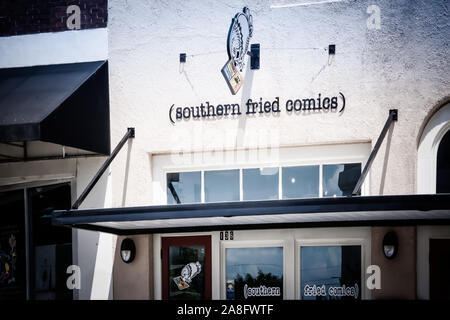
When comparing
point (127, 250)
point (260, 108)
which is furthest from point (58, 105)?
point (260, 108)

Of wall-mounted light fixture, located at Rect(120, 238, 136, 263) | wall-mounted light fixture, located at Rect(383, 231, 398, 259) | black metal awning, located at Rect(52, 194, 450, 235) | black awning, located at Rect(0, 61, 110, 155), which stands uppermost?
black awning, located at Rect(0, 61, 110, 155)

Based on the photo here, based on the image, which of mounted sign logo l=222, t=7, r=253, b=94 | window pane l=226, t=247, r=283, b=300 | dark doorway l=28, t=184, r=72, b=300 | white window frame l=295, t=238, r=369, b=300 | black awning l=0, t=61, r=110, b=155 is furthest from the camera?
dark doorway l=28, t=184, r=72, b=300

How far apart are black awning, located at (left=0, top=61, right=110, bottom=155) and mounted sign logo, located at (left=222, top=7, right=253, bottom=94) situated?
218 cm

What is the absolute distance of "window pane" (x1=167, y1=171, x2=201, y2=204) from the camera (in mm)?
6301

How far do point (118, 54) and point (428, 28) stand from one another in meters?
4.81

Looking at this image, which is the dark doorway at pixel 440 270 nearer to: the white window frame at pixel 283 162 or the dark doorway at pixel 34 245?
the white window frame at pixel 283 162

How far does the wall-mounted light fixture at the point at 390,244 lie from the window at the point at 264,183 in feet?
2.66

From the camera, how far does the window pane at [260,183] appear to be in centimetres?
607

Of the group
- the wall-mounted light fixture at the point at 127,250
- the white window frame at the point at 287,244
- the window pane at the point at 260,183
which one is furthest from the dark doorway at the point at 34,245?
the window pane at the point at 260,183

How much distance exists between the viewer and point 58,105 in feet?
17.5

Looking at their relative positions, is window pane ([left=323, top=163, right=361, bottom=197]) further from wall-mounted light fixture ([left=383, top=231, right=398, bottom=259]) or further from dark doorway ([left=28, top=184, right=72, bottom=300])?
dark doorway ([left=28, top=184, right=72, bottom=300])

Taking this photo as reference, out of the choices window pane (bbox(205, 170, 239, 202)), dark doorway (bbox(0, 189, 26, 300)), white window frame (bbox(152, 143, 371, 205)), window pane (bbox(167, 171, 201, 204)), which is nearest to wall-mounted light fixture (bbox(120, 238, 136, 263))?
white window frame (bbox(152, 143, 371, 205))

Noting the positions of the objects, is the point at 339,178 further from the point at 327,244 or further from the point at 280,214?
the point at 280,214

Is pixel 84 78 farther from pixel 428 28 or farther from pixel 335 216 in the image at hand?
pixel 428 28
